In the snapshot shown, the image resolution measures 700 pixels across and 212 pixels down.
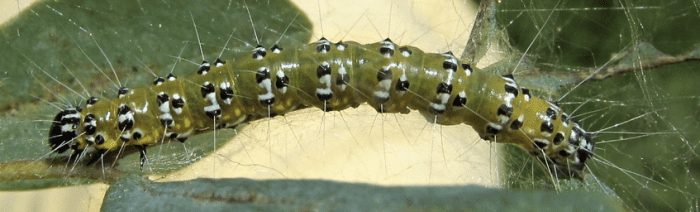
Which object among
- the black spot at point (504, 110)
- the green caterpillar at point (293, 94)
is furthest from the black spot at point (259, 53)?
the black spot at point (504, 110)

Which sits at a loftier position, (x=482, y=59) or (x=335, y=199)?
(x=482, y=59)

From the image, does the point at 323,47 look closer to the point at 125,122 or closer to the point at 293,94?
the point at 293,94

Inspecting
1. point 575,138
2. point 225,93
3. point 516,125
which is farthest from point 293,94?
point 575,138

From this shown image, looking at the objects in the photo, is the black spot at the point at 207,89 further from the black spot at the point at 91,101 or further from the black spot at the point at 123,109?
the black spot at the point at 91,101

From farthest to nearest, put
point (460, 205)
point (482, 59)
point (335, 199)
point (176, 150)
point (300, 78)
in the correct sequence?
point (482, 59), point (176, 150), point (300, 78), point (335, 199), point (460, 205)

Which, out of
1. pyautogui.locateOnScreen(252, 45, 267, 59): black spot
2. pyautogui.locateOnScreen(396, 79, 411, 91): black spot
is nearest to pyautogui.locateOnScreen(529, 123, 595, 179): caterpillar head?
pyautogui.locateOnScreen(396, 79, 411, 91): black spot

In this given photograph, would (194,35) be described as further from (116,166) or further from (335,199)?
(335,199)

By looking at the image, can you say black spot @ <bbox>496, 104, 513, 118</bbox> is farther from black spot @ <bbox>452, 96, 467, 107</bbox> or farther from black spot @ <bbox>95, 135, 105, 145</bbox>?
black spot @ <bbox>95, 135, 105, 145</bbox>

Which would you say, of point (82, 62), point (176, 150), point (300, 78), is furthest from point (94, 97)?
point (300, 78)
